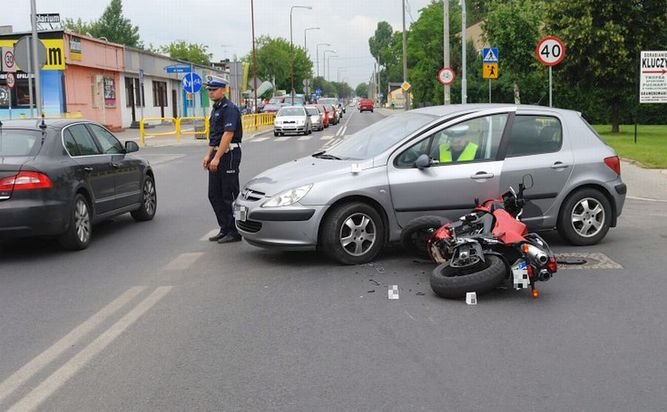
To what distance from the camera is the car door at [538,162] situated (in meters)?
7.94

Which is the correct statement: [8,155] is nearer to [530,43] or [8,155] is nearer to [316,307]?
[316,307]

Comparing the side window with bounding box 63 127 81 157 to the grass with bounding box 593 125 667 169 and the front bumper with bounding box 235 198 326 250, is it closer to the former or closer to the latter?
the front bumper with bounding box 235 198 326 250

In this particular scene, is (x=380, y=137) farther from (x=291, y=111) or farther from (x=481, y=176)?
(x=291, y=111)

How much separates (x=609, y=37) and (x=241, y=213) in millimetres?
24074

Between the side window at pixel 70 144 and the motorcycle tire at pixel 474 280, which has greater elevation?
the side window at pixel 70 144

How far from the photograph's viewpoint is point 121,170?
9914 millimetres

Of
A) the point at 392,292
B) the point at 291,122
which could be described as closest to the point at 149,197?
the point at 392,292

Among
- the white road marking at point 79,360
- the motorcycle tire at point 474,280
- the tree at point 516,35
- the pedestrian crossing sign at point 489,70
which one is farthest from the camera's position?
the tree at point 516,35

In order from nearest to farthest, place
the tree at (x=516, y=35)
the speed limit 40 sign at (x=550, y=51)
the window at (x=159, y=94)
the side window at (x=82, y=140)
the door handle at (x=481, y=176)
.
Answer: the door handle at (x=481, y=176)
the side window at (x=82, y=140)
the speed limit 40 sign at (x=550, y=51)
the tree at (x=516, y=35)
the window at (x=159, y=94)

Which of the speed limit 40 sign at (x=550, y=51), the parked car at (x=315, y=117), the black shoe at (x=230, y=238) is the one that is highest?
the speed limit 40 sign at (x=550, y=51)

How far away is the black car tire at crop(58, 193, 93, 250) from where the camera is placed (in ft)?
27.4

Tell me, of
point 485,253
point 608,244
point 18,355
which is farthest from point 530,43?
point 18,355

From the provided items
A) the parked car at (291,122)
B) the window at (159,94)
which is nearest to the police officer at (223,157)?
the parked car at (291,122)

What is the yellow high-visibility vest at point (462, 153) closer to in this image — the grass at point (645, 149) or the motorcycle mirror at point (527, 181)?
the motorcycle mirror at point (527, 181)
